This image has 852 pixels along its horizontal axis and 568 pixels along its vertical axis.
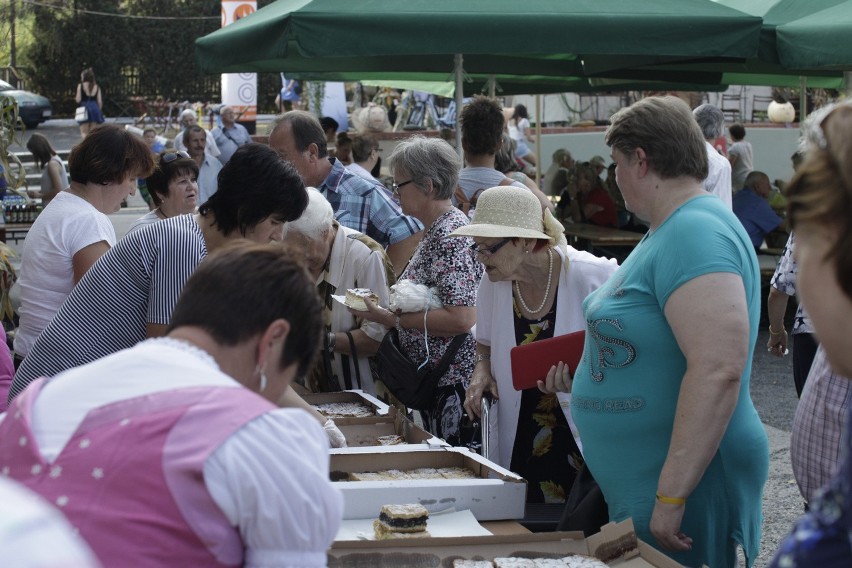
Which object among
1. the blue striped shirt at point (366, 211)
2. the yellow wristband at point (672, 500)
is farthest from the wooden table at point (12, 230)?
the yellow wristband at point (672, 500)

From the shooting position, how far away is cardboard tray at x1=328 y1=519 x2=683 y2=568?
8.14 feet

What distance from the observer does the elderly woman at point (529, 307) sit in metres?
3.40

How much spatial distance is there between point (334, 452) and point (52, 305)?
1.36m

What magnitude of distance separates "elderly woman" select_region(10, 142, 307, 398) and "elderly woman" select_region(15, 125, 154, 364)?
1109 millimetres

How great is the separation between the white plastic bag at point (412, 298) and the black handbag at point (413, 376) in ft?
0.61

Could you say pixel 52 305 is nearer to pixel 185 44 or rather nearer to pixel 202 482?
pixel 202 482

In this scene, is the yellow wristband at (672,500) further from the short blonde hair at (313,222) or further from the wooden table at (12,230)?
the wooden table at (12,230)

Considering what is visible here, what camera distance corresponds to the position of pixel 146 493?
4.43 ft

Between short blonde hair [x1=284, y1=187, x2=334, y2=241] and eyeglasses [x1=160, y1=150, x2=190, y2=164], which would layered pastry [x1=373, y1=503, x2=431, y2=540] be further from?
eyeglasses [x1=160, y1=150, x2=190, y2=164]

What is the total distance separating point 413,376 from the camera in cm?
396

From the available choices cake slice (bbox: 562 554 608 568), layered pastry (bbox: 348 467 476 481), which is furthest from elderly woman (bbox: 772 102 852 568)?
layered pastry (bbox: 348 467 476 481)

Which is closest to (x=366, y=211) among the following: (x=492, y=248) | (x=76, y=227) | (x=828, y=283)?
(x=76, y=227)

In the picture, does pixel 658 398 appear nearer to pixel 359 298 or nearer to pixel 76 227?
pixel 359 298

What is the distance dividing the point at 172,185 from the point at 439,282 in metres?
1.71
